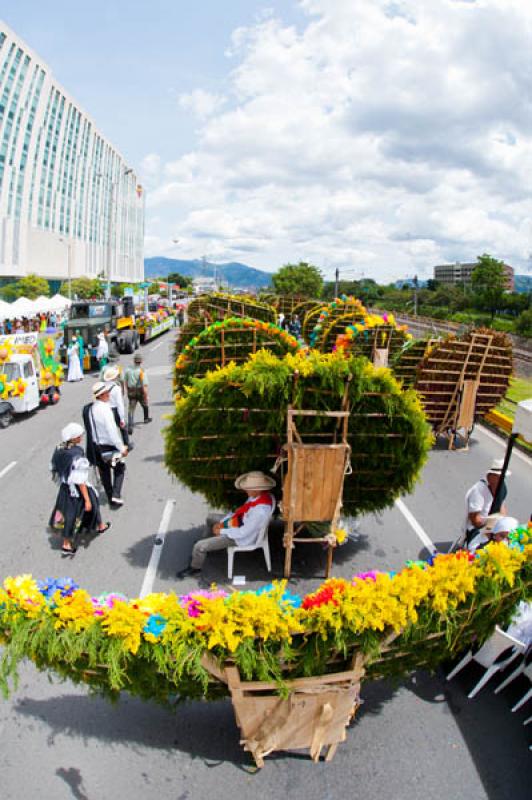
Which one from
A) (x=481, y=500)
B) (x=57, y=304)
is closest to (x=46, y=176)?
(x=57, y=304)

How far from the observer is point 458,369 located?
36.1 ft

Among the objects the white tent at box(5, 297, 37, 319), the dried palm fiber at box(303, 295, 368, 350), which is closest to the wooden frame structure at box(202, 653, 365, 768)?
the dried palm fiber at box(303, 295, 368, 350)

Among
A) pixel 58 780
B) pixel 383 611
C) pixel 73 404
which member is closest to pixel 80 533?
pixel 58 780

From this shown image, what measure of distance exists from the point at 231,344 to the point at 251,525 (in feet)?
10.7

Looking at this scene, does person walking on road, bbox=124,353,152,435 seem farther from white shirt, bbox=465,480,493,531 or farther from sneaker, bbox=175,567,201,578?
white shirt, bbox=465,480,493,531

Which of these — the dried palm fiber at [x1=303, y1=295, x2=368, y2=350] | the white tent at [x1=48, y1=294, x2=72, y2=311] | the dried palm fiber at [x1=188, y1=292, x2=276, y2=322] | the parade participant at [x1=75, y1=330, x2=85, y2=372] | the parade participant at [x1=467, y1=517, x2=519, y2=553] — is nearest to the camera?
the parade participant at [x1=467, y1=517, x2=519, y2=553]

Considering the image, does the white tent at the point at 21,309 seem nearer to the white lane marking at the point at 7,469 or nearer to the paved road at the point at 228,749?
the white lane marking at the point at 7,469

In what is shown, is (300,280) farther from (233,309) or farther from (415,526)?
(415,526)

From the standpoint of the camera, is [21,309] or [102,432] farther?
[21,309]

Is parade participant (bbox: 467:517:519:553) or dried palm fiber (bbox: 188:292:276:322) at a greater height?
dried palm fiber (bbox: 188:292:276:322)

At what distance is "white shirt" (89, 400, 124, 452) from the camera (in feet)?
21.7

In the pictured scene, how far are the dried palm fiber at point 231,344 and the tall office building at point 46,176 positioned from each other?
40324mm

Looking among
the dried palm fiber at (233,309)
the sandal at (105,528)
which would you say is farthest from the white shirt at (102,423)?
the dried palm fiber at (233,309)

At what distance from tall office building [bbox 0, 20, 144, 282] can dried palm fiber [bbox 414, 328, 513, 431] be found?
1564 inches
